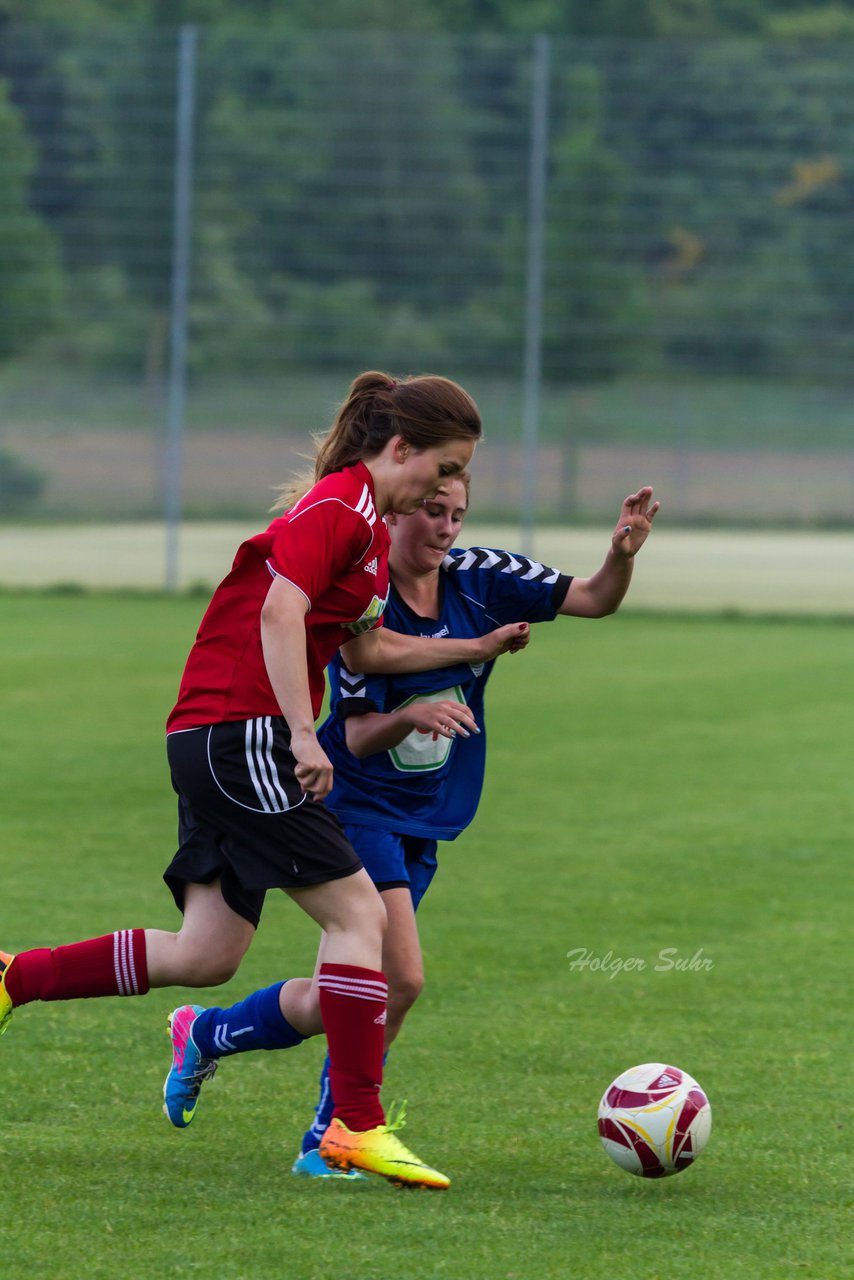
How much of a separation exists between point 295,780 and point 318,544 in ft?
1.40

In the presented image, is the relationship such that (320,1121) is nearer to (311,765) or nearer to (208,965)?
(208,965)

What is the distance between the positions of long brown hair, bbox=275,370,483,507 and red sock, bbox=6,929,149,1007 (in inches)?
35.8

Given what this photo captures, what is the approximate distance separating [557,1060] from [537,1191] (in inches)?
34.3

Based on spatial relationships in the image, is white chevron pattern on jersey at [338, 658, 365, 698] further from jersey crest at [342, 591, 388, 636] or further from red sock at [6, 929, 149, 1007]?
red sock at [6, 929, 149, 1007]

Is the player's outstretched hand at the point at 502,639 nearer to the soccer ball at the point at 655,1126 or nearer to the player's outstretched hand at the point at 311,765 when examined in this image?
the player's outstretched hand at the point at 311,765

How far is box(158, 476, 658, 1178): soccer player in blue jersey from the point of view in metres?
3.60

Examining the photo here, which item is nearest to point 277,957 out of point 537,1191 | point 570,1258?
point 537,1191

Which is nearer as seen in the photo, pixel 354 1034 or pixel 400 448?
pixel 354 1034

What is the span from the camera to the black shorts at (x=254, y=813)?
3314mm

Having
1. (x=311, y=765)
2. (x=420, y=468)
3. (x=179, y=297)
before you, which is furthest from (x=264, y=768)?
(x=179, y=297)

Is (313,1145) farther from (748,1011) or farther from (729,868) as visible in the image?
(729,868)

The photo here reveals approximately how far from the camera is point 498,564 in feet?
12.9
